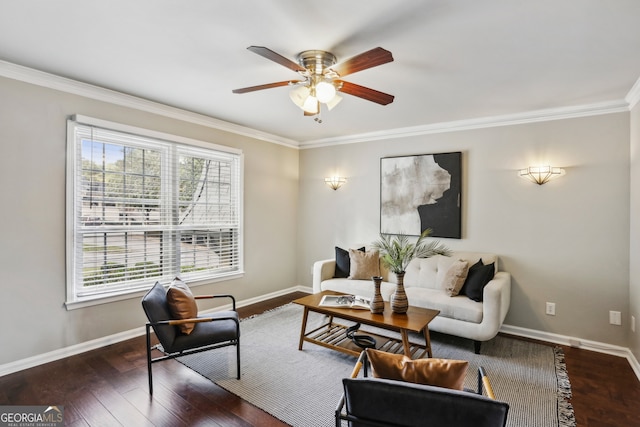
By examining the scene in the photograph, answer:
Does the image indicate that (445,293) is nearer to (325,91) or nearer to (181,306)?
(325,91)

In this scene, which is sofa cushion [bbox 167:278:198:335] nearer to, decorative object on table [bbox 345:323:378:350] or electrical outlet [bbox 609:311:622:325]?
decorative object on table [bbox 345:323:378:350]

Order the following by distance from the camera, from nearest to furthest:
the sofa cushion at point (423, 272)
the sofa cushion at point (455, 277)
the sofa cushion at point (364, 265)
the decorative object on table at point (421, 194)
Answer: the sofa cushion at point (455, 277) < the sofa cushion at point (423, 272) < the decorative object on table at point (421, 194) < the sofa cushion at point (364, 265)

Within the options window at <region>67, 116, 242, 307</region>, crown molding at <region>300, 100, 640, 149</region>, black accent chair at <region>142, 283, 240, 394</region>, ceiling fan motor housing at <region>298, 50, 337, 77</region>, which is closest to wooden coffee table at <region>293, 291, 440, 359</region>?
black accent chair at <region>142, 283, 240, 394</region>

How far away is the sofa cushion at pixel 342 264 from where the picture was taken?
455cm

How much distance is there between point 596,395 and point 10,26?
4921 millimetres

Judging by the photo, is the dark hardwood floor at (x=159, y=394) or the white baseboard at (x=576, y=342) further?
the white baseboard at (x=576, y=342)

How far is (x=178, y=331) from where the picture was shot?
266cm

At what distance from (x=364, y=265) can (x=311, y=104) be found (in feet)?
Answer: 8.21

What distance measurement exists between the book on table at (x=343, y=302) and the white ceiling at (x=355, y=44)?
2.08 metres

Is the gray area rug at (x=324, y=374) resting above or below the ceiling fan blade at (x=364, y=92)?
below

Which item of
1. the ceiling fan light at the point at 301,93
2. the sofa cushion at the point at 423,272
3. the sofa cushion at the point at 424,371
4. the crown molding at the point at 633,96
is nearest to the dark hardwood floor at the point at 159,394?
the sofa cushion at the point at 424,371

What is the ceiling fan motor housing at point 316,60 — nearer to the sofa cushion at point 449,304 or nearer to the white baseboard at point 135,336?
the sofa cushion at point 449,304

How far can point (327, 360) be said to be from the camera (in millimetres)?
3086

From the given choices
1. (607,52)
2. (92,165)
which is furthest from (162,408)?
(607,52)
